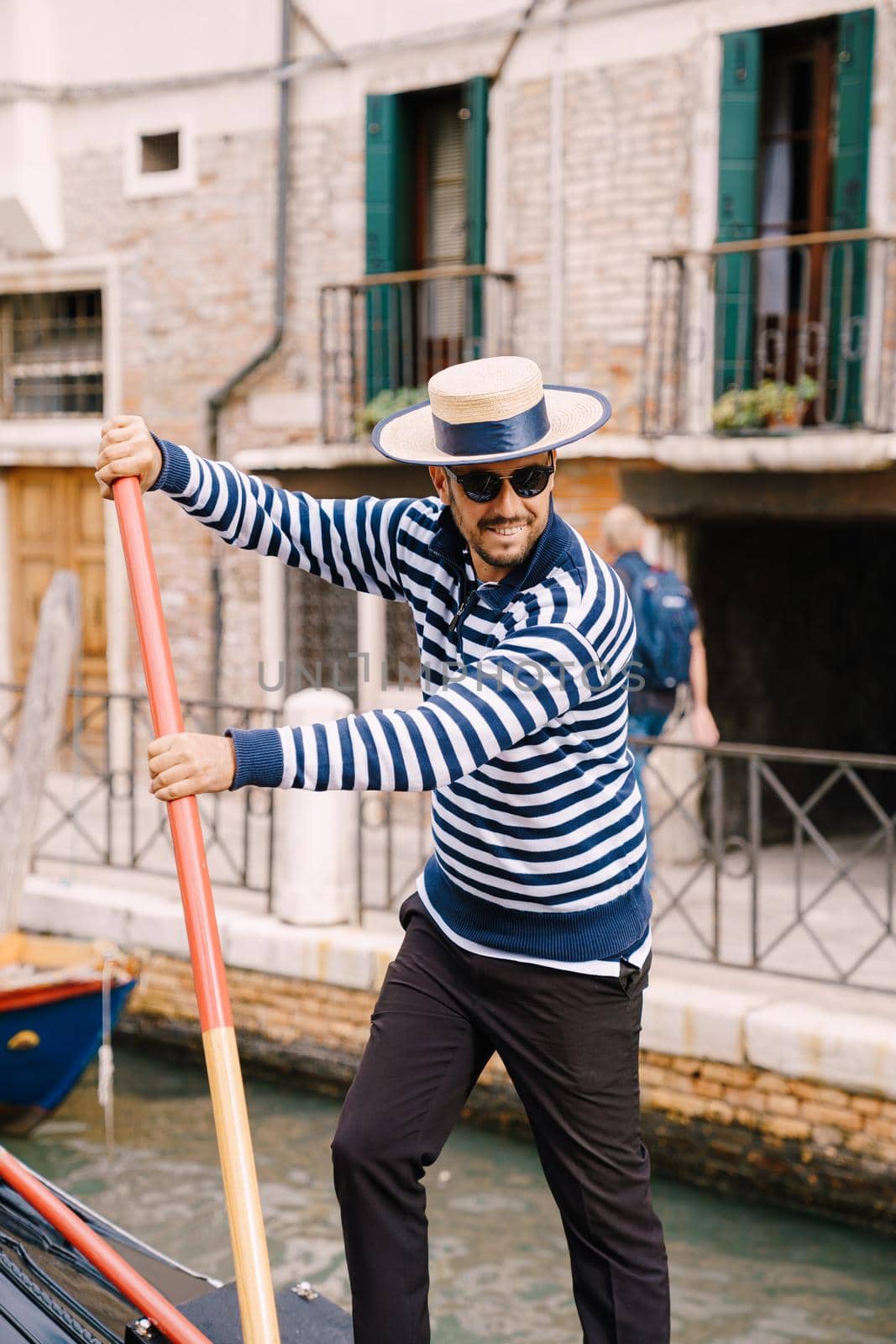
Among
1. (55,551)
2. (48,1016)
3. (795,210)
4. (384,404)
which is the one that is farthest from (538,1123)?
(55,551)

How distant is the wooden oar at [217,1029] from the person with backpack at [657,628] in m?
3.46

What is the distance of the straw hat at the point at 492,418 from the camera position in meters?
2.12

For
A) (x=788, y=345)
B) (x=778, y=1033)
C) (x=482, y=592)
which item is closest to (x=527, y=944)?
(x=482, y=592)

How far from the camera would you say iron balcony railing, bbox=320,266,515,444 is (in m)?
8.23

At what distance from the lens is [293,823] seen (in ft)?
19.4

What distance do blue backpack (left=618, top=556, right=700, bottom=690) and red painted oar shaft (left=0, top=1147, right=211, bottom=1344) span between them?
335cm

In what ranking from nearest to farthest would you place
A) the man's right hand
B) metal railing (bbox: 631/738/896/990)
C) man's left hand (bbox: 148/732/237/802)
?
man's left hand (bbox: 148/732/237/802) < the man's right hand < metal railing (bbox: 631/738/896/990)

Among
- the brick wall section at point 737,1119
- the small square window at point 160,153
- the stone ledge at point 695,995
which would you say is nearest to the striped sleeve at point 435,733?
the stone ledge at point 695,995

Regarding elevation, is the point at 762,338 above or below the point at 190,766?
above

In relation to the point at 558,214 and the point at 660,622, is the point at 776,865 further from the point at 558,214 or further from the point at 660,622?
the point at 558,214

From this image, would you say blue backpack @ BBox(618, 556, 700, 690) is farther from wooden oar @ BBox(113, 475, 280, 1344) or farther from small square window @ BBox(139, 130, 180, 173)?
small square window @ BBox(139, 130, 180, 173)

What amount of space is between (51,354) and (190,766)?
8.61 meters

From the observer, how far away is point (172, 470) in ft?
7.73

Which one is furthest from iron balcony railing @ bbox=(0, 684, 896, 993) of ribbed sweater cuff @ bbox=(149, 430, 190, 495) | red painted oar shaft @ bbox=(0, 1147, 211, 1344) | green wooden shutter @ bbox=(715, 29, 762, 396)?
ribbed sweater cuff @ bbox=(149, 430, 190, 495)
